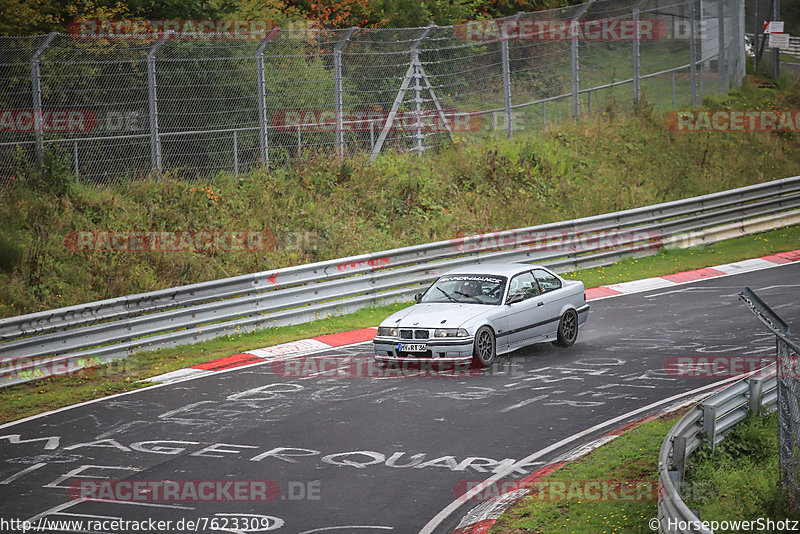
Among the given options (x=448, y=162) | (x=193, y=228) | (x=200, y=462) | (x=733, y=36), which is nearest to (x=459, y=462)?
(x=200, y=462)

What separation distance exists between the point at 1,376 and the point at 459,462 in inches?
297

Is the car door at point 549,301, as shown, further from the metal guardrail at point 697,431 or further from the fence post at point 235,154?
the fence post at point 235,154

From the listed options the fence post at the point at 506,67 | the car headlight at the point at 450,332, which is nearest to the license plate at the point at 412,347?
the car headlight at the point at 450,332

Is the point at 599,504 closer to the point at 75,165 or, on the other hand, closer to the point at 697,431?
the point at 697,431

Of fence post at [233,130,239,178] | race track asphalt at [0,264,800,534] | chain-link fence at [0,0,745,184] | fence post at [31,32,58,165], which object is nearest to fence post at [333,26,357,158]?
chain-link fence at [0,0,745,184]

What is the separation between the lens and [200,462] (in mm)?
10789

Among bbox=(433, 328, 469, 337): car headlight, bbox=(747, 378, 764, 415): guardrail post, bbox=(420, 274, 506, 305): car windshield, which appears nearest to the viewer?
bbox=(747, 378, 764, 415): guardrail post

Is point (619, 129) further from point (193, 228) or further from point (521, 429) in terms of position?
point (521, 429)

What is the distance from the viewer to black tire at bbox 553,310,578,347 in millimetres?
16000

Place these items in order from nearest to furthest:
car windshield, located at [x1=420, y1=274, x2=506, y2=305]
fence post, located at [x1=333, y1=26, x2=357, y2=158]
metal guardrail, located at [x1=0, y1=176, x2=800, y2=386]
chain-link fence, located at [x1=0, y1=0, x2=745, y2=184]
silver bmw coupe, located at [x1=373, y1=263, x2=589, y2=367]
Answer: silver bmw coupe, located at [x1=373, y1=263, x2=589, y2=367], metal guardrail, located at [x1=0, y1=176, x2=800, y2=386], car windshield, located at [x1=420, y1=274, x2=506, y2=305], chain-link fence, located at [x1=0, y1=0, x2=745, y2=184], fence post, located at [x1=333, y1=26, x2=357, y2=158]

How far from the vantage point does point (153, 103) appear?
20.7 meters

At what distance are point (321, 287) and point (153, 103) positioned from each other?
18.4 ft

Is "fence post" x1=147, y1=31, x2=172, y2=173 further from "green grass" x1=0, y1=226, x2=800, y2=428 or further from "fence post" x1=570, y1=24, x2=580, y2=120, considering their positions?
"fence post" x1=570, y1=24, x2=580, y2=120

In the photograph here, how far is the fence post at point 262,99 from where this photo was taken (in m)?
22.0
